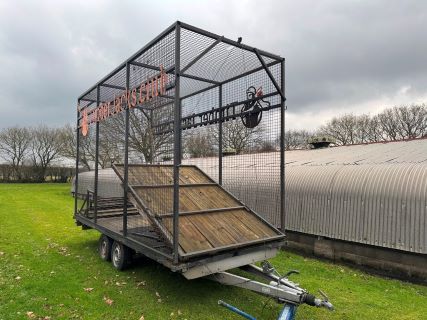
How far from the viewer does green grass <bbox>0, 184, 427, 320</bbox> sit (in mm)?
5094

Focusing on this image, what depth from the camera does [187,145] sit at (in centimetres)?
895

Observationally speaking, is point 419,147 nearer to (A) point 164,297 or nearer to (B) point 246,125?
(B) point 246,125

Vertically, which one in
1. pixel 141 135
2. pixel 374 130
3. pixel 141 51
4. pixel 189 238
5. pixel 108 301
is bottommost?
pixel 108 301

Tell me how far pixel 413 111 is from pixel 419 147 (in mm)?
37064

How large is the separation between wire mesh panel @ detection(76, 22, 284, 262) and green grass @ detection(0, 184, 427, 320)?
92 centimetres

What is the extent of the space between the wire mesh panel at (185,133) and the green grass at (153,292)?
918 mm

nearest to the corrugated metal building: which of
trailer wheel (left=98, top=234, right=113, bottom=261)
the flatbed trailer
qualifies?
the flatbed trailer

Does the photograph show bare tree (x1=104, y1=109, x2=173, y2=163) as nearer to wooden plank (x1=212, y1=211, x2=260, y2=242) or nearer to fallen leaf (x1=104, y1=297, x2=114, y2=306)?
wooden plank (x1=212, y1=211, x2=260, y2=242)

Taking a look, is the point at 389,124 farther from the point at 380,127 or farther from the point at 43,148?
the point at 43,148

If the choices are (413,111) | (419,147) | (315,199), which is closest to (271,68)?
(315,199)

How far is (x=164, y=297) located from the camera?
5.61m

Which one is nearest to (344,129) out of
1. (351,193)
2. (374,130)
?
(374,130)

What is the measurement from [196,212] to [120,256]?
2.28m

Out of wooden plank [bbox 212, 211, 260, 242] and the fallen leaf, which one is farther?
wooden plank [bbox 212, 211, 260, 242]
